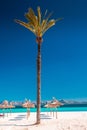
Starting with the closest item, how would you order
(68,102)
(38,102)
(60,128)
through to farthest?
(60,128)
(38,102)
(68,102)

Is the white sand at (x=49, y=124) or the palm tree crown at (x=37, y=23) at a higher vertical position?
the palm tree crown at (x=37, y=23)

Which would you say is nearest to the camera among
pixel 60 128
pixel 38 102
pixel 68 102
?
pixel 60 128

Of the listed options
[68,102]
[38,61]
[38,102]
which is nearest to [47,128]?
[38,102]

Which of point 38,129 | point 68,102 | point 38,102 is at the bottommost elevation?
point 38,129

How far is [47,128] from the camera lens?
19.0 m

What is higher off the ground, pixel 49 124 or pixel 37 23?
pixel 37 23

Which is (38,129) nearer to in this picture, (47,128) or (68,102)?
(47,128)

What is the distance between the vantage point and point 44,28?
2328cm

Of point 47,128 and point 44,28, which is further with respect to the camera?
point 44,28

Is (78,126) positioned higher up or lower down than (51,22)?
lower down

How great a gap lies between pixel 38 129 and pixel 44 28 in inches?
305

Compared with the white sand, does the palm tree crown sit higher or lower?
higher

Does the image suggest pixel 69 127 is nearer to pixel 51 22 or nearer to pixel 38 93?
pixel 38 93

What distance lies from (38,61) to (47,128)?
5.73m
